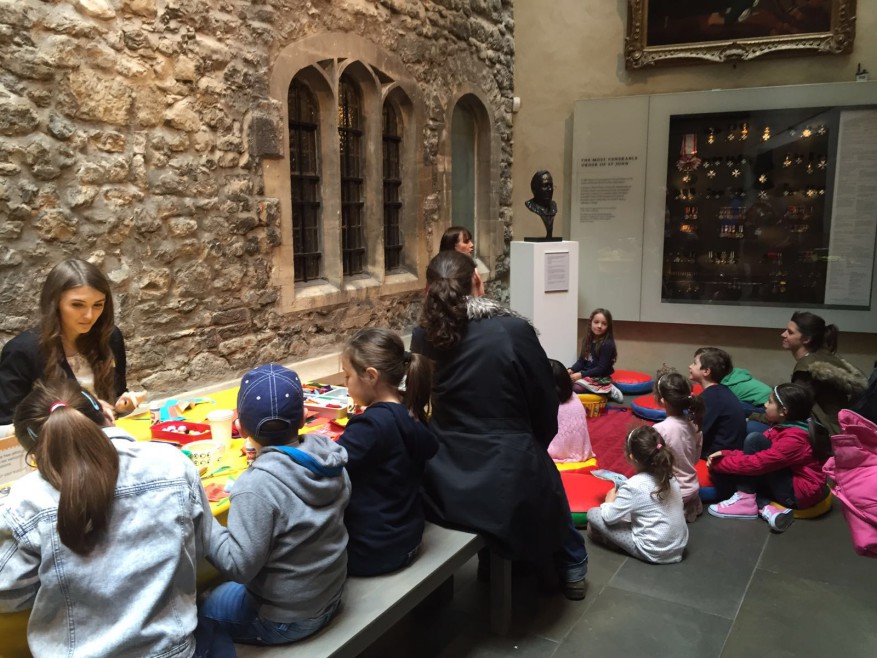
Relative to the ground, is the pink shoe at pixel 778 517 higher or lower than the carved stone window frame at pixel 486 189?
lower

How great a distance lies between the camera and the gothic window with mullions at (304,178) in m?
5.28

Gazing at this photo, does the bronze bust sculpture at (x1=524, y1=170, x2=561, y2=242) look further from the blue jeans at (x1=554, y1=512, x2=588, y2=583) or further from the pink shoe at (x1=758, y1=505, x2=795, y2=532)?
the blue jeans at (x1=554, y1=512, x2=588, y2=583)

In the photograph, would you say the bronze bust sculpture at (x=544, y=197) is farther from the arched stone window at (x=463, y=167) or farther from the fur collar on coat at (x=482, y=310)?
the fur collar on coat at (x=482, y=310)

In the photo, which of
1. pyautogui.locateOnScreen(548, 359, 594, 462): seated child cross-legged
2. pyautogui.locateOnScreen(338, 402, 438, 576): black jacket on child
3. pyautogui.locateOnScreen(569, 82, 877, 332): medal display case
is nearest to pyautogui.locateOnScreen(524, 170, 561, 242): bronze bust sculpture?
pyautogui.locateOnScreen(569, 82, 877, 332): medal display case

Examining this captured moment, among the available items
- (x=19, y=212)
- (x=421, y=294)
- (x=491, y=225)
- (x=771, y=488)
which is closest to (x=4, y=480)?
(x=19, y=212)

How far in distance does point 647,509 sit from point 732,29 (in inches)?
224

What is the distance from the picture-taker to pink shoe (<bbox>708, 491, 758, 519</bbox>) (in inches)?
154

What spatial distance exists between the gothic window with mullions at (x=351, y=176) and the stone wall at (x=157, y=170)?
56cm

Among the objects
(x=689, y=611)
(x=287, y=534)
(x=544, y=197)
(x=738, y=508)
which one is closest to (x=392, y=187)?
(x=544, y=197)

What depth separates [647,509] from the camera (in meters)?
3.37

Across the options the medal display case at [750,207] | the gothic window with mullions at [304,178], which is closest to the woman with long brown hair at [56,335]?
the gothic window with mullions at [304,178]

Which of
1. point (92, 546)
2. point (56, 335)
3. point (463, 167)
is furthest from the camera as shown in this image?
point (463, 167)

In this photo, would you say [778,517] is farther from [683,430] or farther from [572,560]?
[572,560]

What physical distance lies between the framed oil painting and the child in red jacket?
14.8ft
